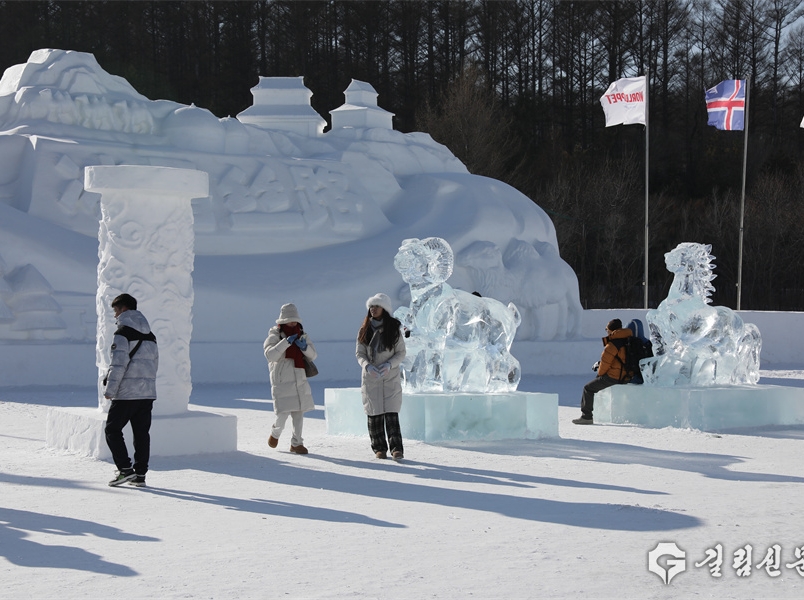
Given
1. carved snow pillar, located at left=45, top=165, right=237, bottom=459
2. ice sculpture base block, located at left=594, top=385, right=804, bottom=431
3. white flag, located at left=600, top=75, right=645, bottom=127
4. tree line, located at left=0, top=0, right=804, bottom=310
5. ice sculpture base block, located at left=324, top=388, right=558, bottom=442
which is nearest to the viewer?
carved snow pillar, located at left=45, top=165, right=237, bottom=459

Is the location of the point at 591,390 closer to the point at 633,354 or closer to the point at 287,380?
the point at 633,354

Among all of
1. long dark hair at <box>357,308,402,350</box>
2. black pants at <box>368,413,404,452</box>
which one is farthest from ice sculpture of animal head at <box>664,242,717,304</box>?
black pants at <box>368,413,404,452</box>

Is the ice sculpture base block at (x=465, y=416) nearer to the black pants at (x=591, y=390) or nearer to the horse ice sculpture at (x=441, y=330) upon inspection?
the horse ice sculpture at (x=441, y=330)

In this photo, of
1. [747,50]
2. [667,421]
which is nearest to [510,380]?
[667,421]

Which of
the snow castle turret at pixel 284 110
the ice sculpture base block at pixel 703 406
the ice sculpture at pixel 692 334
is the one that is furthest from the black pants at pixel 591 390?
the snow castle turret at pixel 284 110

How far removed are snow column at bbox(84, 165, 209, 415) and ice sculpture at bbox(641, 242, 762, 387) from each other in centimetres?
492

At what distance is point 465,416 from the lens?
9.85 metres

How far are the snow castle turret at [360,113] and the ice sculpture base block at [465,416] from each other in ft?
39.6

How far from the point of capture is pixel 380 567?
5168 mm

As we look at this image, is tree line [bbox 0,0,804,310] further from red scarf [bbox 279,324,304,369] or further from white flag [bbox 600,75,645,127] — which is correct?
red scarf [bbox 279,324,304,369]

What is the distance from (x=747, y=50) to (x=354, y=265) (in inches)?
1070

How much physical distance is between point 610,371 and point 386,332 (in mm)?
3674

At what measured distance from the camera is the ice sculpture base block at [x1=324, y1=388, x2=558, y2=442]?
32.1 ft

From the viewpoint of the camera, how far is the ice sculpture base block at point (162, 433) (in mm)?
8672
